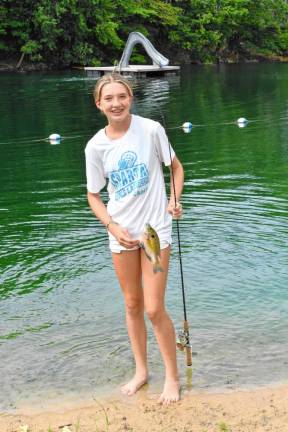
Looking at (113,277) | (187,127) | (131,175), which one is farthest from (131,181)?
(187,127)

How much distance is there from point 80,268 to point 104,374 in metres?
2.50

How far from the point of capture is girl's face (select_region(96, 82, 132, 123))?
381 centimetres

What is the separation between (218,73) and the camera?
46500 millimetres

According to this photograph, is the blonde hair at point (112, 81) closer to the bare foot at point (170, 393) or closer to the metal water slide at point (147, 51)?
the bare foot at point (170, 393)

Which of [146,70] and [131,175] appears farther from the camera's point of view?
[146,70]

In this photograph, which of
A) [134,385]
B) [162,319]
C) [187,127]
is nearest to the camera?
[162,319]

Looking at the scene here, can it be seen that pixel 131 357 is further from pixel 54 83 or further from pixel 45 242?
pixel 54 83

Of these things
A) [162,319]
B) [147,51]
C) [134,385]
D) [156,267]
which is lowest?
[147,51]

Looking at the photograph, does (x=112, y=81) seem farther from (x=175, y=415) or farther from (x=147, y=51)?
(x=147, y=51)

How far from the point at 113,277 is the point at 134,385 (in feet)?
8.09

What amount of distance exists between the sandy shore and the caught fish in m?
0.89

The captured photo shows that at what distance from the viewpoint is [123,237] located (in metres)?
3.75

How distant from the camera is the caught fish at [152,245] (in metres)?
3.64

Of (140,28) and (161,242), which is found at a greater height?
(161,242)
